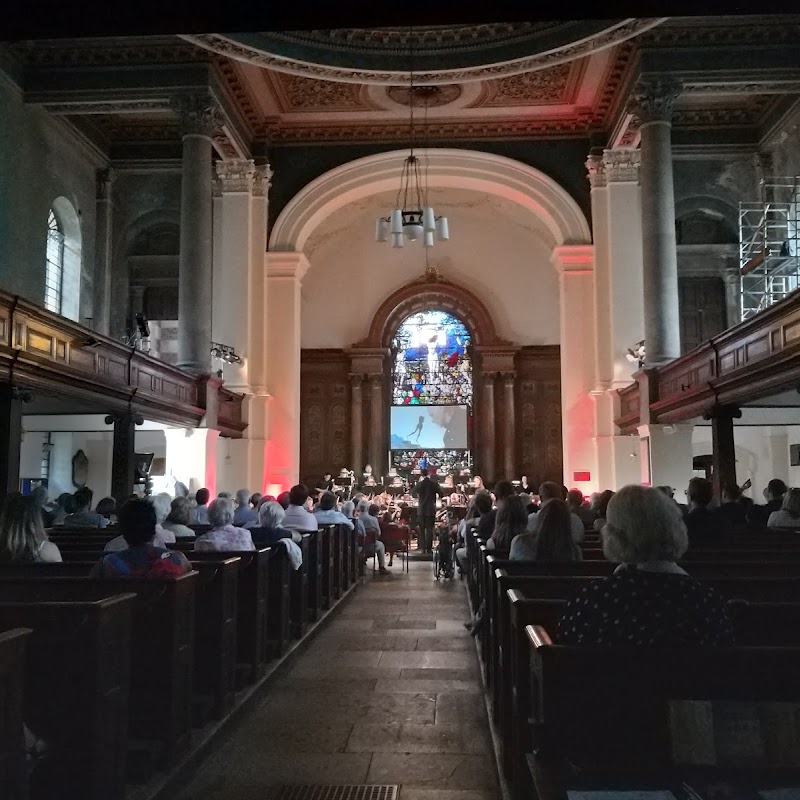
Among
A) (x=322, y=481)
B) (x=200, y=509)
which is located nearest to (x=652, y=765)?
(x=200, y=509)

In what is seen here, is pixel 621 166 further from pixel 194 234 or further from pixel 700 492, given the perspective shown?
pixel 700 492

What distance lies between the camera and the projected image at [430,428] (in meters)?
21.2

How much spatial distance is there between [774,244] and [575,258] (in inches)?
146

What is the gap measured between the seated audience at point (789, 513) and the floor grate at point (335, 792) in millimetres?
4924

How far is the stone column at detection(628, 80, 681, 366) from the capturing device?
12.4 meters

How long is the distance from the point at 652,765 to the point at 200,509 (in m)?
6.71

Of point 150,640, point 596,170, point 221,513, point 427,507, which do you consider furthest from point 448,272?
point 150,640

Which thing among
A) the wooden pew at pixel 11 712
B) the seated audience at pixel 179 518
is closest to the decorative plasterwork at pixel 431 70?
the seated audience at pixel 179 518

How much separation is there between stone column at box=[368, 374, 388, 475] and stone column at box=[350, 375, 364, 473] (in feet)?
0.77

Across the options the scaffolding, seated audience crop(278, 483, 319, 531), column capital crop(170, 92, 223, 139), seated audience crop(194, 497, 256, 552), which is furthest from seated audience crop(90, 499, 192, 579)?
the scaffolding

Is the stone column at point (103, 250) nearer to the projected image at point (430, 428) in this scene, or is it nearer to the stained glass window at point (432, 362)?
the stained glass window at point (432, 362)

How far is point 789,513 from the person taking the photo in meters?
7.16

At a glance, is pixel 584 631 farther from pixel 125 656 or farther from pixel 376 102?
pixel 376 102

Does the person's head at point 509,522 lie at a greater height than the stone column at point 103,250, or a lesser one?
lesser
